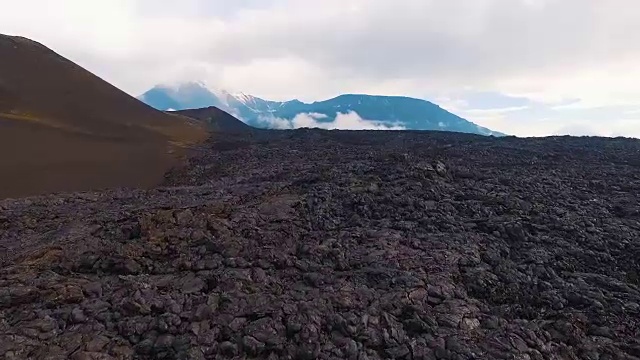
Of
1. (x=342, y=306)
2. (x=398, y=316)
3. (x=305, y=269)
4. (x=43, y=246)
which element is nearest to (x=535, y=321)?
(x=398, y=316)

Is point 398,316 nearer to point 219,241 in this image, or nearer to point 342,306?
point 342,306

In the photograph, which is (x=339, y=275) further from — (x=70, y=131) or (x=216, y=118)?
(x=216, y=118)

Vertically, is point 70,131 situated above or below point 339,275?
above

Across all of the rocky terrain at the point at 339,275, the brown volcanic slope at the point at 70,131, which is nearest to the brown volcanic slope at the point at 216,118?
the brown volcanic slope at the point at 70,131

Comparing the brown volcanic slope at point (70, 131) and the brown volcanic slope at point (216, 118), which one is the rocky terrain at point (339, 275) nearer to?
the brown volcanic slope at point (70, 131)

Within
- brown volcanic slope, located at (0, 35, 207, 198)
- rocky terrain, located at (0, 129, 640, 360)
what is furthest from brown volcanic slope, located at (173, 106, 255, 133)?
rocky terrain, located at (0, 129, 640, 360)

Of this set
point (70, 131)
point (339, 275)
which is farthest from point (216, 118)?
point (339, 275)

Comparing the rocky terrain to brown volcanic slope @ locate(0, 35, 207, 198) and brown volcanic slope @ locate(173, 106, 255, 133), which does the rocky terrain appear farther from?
brown volcanic slope @ locate(173, 106, 255, 133)
